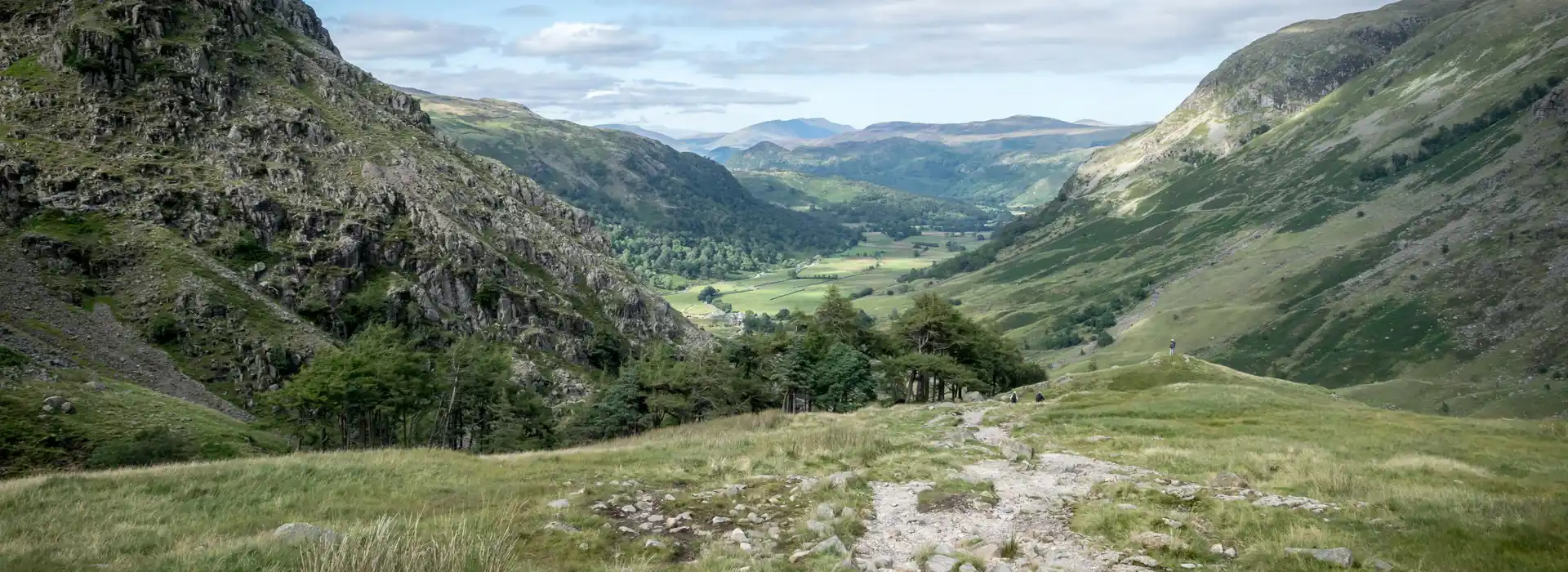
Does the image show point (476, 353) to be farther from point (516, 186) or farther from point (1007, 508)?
point (516, 186)

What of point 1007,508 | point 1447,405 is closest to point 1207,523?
point 1007,508

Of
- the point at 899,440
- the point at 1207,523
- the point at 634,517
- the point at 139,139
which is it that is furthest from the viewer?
the point at 139,139

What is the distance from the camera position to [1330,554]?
1641 centimetres

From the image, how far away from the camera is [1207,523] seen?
20.1 metres

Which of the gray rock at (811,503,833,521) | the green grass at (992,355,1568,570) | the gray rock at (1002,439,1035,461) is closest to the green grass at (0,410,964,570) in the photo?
the gray rock at (811,503,833,521)

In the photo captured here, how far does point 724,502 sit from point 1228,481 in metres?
16.0

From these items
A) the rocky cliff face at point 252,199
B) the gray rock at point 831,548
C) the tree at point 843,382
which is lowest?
the tree at point 843,382

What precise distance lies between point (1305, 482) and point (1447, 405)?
14173cm

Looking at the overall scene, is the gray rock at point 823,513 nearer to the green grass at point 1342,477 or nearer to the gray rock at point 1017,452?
the green grass at point 1342,477

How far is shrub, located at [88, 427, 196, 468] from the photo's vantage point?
45.5 m

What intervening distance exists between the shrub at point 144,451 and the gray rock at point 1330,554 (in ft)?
176

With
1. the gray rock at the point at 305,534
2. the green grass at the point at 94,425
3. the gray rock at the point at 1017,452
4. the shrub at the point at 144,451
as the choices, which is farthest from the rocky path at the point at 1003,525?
the green grass at the point at 94,425

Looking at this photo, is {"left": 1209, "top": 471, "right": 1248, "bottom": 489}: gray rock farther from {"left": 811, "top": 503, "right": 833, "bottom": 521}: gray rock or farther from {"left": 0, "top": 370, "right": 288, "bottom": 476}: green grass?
{"left": 0, "top": 370, "right": 288, "bottom": 476}: green grass

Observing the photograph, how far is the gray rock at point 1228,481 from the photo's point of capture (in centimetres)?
2425
